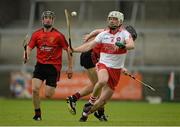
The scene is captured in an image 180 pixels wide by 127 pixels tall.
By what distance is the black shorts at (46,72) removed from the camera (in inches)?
605

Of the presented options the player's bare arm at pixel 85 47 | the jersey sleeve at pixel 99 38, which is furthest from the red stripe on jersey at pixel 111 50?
the player's bare arm at pixel 85 47

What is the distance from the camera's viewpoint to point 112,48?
14.3 m

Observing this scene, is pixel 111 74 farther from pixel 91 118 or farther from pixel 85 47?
pixel 91 118

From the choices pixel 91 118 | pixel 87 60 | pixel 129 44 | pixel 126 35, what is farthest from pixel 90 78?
pixel 129 44

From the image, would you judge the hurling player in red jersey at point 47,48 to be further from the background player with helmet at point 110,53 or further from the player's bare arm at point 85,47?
the background player with helmet at point 110,53

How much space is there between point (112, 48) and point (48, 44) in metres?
1.71

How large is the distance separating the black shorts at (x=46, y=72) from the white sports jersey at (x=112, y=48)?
1586 mm

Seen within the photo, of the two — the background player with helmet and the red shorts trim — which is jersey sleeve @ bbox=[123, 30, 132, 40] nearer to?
the background player with helmet

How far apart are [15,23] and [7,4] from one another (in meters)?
1.16

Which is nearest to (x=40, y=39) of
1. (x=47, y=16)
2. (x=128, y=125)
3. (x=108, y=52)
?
(x=47, y=16)

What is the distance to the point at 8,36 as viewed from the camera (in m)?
36.0

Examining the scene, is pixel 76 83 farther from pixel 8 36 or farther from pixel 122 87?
pixel 8 36

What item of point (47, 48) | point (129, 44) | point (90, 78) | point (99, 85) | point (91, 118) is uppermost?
point (129, 44)

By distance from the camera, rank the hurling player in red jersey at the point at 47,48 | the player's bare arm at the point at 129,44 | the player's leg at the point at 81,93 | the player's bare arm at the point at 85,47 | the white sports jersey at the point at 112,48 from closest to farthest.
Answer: the player's bare arm at the point at 129,44, the player's bare arm at the point at 85,47, the white sports jersey at the point at 112,48, the hurling player in red jersey at the point at 47,48, the player's leg at the point at 81,93
